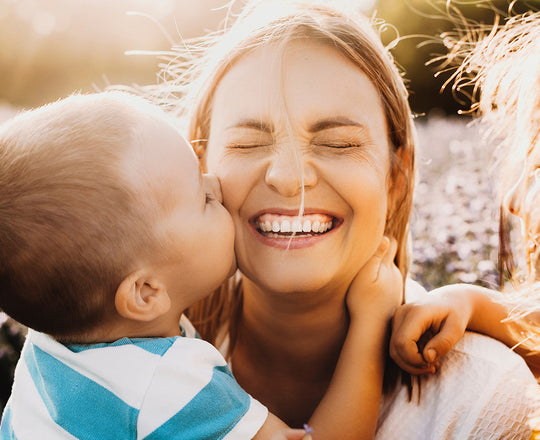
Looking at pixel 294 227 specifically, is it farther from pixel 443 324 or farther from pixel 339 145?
pixel 443 324

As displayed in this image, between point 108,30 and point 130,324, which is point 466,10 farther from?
point 130,324

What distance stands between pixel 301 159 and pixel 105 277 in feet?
2.57

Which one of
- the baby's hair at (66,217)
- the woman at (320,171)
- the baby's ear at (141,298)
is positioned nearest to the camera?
the baby's hair at (66,217)

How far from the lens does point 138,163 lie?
5.41 feet

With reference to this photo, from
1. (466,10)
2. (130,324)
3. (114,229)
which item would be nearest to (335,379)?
(130,324)

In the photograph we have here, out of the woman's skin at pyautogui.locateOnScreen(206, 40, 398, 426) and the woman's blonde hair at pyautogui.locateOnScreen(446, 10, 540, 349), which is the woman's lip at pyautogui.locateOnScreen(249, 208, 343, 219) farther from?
the woman's blonde hair at pyautogui.locateOnScreen(446, 10, 540, 349)

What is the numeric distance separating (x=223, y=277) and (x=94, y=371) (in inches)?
→ 21.7

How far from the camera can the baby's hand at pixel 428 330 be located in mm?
1900

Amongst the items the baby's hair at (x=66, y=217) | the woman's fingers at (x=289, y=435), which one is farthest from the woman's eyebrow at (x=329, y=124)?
the woman's fingers at (x=289, y=435)

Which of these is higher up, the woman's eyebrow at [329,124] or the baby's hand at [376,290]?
the woman's eyebrow at [329,124]

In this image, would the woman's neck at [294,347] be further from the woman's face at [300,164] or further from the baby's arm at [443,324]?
the baby's arm at [443,324]

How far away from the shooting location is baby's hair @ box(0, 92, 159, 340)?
1.53m

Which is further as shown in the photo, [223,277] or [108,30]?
[108,30]

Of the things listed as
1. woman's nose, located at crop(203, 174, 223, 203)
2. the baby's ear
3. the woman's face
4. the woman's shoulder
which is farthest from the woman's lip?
the woman's shoulder
